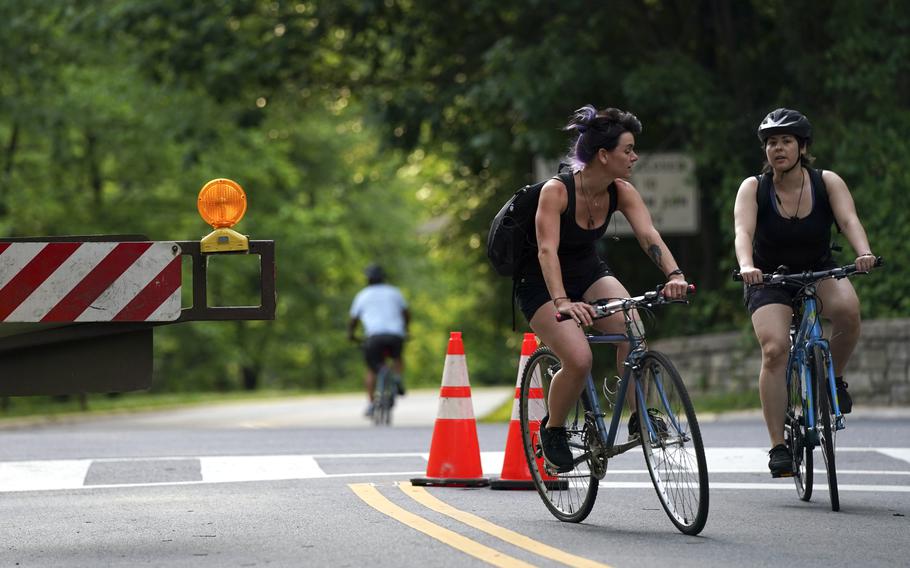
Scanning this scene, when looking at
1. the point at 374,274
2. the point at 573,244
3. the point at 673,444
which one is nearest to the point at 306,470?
the point at 573,244

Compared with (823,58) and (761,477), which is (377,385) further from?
(761,477)

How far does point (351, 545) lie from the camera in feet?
22.7

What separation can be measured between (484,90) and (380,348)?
3254 millimetres

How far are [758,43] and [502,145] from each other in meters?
3.45

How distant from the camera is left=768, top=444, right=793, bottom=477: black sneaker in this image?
8148 millimetres

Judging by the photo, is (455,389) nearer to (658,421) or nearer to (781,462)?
(781,462)

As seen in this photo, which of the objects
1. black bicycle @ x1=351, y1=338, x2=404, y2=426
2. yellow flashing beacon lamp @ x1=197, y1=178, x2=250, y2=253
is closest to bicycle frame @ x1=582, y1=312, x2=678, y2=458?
yellow flashing beacon lamp @ x1=197, y1=178, x2=250, y2=253

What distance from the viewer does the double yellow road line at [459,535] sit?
21.2 ft

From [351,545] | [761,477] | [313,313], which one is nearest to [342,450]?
[761,477]

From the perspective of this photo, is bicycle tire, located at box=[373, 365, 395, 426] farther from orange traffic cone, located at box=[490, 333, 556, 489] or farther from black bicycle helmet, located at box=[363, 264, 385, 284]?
orange traffic cone, located at box=[490, 333, 556, 489]

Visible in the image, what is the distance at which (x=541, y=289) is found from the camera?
7602 mm

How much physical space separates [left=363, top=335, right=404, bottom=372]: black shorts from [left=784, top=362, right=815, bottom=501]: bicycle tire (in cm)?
1022

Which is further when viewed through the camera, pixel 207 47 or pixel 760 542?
pixel 207 47

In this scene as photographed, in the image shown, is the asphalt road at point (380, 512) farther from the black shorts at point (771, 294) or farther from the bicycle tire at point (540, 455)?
the black shorts at point (771, 294)
